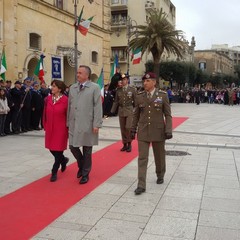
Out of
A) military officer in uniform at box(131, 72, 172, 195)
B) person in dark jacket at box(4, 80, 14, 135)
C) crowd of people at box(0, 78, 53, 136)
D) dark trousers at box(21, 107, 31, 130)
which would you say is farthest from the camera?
dark trousers at box(21, 107, 31, 130)

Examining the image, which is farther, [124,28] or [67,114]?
[124,28]

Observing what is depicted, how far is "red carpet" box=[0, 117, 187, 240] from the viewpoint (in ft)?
15.1

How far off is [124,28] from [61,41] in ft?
89.4

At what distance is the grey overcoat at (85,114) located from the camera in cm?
648

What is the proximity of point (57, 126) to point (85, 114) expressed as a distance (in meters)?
0.59

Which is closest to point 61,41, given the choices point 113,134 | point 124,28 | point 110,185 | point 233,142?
point 113,134

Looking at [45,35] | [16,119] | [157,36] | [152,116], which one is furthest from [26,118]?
[157,36]

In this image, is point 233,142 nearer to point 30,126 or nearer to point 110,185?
point 110,185

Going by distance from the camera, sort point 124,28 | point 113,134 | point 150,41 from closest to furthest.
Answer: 1. point 113,134
2. point 150,41
3. point 124,28

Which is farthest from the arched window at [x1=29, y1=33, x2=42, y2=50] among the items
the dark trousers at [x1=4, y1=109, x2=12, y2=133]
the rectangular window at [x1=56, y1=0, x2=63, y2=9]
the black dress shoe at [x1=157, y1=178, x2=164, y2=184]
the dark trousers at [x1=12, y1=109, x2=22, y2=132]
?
the black dress shoe at [x1=157, y1=178, x2=164, y2=184]

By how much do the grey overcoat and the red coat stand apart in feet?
0.77

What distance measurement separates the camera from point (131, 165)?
27.0 feet

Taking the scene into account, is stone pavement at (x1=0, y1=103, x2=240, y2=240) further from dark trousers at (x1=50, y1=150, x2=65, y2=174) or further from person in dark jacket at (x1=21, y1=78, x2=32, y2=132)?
person in dark jacket at (x1=21, y1=78, x2=32, y2=132)

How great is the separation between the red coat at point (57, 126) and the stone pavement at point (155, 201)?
2.77 feet
